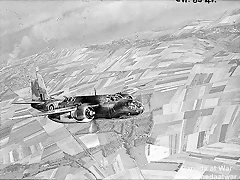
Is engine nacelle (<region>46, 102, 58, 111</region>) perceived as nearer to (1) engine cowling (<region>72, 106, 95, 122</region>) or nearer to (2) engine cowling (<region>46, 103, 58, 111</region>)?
(2) engine cowling (<region>46, 103, 58, 111</region>)

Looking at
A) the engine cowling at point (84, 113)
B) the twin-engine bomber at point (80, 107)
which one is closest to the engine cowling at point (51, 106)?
the twin-engine bomber at point (80, 107)

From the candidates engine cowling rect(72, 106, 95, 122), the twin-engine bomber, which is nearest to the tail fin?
the twin-engine bomber

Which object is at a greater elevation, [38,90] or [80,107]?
[38,90]

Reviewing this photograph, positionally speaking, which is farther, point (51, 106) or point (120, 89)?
point (120, 89)

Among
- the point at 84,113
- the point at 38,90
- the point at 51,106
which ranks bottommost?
the point at 84,113

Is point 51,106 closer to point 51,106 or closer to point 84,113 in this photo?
point 51,106

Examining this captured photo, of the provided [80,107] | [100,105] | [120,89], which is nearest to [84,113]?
[80,107]

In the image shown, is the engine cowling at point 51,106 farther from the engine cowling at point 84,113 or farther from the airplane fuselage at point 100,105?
the engine cowling at point 84,113
